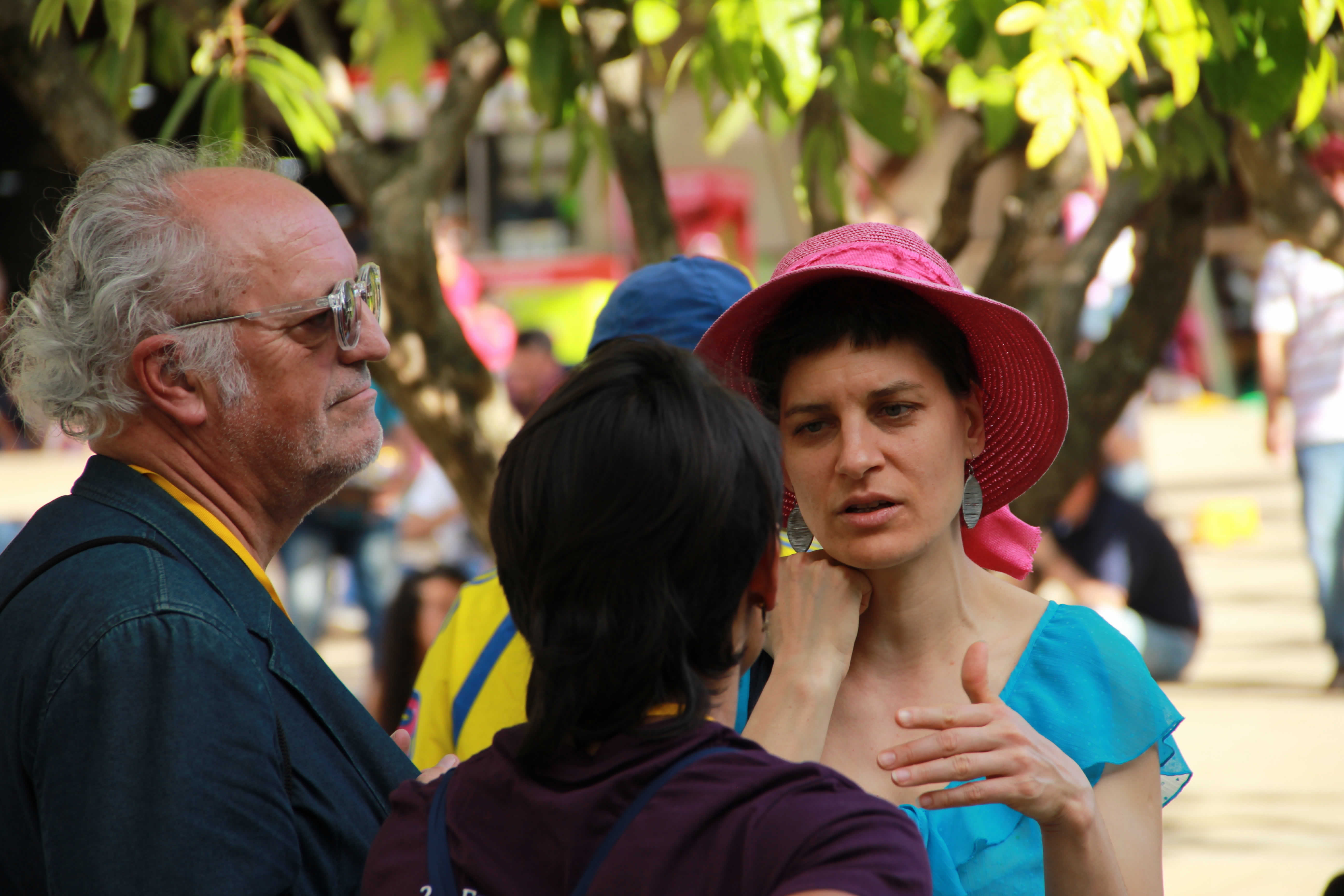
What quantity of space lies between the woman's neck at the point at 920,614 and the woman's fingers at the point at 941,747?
18.0 inches

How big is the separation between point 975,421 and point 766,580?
31.2 inches

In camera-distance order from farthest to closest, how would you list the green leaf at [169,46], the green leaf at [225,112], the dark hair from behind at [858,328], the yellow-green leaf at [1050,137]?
the green leaf at [169,46], the green leaf at [225,112], the yellow-green leaf at [1050,137], the dark hair from behind at [858,328]

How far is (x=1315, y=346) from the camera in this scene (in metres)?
6.53

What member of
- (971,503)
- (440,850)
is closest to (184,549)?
(440,850)

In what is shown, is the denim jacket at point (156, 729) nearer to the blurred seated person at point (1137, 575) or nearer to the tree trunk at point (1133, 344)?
the tree trunk at point (1133, 344)

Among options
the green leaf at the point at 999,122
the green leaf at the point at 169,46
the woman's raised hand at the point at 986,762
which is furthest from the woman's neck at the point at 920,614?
the green leaf at the point at 169,46

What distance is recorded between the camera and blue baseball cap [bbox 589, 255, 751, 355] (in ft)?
8.76

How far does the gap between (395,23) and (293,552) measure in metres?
4.93

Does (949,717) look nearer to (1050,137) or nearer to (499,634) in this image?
(1050,137)

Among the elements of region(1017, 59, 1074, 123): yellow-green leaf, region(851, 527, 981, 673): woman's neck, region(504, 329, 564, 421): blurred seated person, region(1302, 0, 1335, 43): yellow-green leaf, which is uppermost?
region(1302, 0, 1335, 43): yellow-green leaf

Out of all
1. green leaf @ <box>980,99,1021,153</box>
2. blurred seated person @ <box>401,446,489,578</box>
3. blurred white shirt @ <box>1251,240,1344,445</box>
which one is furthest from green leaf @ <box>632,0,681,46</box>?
blurred seated person @ <box>401,446,489,578</box>

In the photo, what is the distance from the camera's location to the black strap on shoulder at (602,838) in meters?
1.24

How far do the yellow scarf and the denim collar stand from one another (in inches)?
0.4

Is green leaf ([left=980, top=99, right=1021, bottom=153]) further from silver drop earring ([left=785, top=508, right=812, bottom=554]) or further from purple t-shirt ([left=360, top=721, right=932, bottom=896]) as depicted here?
purple t-shirt ([left=360, top=721, right=932, bottom=896])
